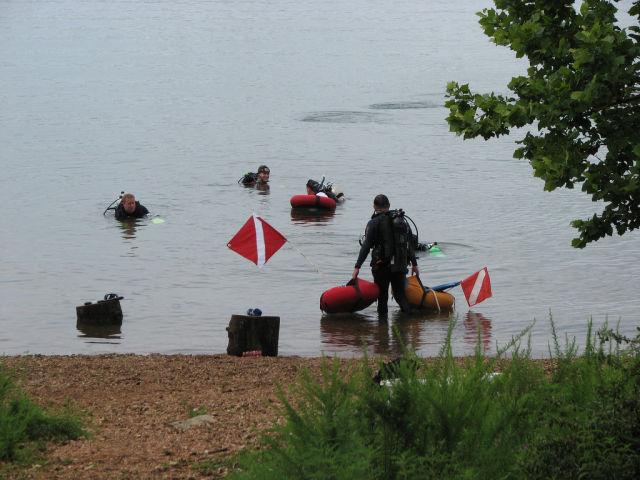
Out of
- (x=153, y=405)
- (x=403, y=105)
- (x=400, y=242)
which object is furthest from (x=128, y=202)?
(x=403, y=105)

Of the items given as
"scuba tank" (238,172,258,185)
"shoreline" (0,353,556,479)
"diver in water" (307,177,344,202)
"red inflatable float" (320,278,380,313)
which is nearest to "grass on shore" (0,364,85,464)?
"shoreline" (0,353,556,479)

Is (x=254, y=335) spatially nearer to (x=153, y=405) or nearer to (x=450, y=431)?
(x=153, y=405)

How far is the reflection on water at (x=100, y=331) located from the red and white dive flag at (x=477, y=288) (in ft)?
18.7

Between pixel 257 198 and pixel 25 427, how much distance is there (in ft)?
82.6

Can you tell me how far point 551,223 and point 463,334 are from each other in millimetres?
12041

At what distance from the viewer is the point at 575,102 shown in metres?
8.11

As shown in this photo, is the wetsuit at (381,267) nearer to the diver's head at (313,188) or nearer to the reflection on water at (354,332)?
the reflection on water at (354,332)

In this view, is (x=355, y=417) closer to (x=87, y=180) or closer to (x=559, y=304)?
(x=559, y=304)

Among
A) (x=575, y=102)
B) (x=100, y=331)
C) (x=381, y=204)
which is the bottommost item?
(x=100, y=331)

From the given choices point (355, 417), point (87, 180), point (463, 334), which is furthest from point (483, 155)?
point (355, 417)

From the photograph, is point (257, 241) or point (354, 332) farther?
point (257, 241)

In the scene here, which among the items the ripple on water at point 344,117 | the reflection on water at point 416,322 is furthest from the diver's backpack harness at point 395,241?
the ripple on water at point 344,117

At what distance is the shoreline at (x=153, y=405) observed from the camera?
7.85 meters

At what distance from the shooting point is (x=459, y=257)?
24438 millimetres
